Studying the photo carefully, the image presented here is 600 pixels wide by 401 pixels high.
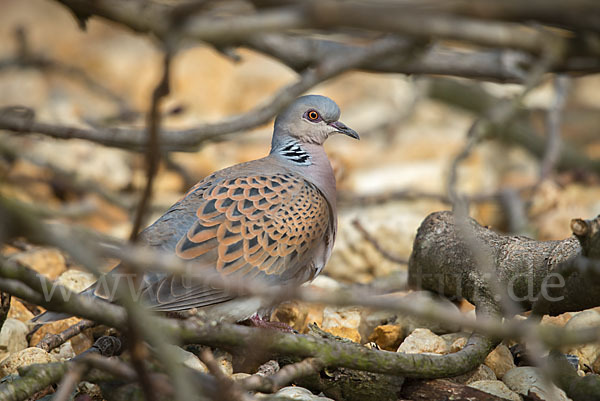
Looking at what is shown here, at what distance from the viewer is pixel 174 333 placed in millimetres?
2832

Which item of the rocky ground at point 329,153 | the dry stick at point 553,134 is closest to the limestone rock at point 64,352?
the rocky ground at point 329,153

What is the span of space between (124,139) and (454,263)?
1.64 metres

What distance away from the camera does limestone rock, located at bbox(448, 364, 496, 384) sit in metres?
3.43

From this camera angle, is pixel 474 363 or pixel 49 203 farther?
pixel 49 203

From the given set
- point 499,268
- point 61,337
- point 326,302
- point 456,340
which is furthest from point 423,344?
point 326,302

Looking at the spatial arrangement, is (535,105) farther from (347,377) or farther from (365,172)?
(347,377)

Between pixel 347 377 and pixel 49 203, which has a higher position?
pixel 347 377

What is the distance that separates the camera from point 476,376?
3.47m

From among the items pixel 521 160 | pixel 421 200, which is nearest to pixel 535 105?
pixel 521 160

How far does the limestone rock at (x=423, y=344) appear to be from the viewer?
12.0ft

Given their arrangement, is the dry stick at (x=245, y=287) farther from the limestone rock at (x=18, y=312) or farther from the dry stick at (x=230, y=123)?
the limestone rock at (x=18, y=312)

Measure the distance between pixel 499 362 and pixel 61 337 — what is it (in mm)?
1971

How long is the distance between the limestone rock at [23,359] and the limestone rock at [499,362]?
75.5 inches

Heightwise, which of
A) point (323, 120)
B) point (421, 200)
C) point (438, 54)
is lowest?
point (421, 200)
